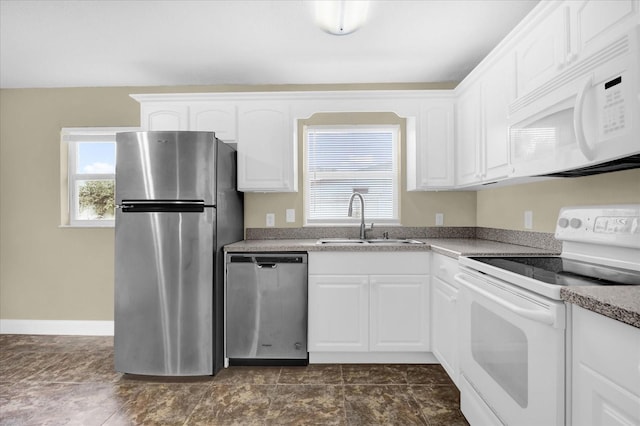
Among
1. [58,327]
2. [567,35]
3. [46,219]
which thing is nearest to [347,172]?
[567,35]

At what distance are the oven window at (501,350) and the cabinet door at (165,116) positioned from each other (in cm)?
267

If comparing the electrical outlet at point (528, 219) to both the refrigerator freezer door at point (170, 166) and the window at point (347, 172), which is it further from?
the refrigerator freezer door at point (170, 166)

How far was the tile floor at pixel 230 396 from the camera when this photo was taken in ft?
6.79

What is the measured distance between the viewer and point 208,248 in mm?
2557

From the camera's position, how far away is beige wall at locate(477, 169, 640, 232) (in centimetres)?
176

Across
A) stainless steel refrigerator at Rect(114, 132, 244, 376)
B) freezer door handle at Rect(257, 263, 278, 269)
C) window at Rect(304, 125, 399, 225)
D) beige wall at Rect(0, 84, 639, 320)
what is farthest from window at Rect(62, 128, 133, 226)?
window at Rect(304, 125, 399, 225)

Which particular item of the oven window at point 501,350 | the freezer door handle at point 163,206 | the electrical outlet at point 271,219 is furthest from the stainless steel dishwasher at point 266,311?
the oven window at point 501,350

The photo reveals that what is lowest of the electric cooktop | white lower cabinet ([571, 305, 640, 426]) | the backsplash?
white lower cabinet ([571, 305, 640, 426])

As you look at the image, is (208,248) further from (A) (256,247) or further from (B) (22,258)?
(B) (22,258)

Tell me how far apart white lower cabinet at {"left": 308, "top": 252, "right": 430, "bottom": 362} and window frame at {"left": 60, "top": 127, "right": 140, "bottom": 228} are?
2331 mm

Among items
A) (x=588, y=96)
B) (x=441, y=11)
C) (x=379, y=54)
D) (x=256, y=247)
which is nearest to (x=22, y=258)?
(x=256, y=247)

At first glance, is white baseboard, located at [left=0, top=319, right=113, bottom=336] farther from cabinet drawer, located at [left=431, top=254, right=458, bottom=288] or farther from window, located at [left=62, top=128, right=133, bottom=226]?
cabinet drawer, located at [left=431, top=254, right=458, bottom=288]

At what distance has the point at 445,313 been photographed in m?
2.45

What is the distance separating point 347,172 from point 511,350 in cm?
230
